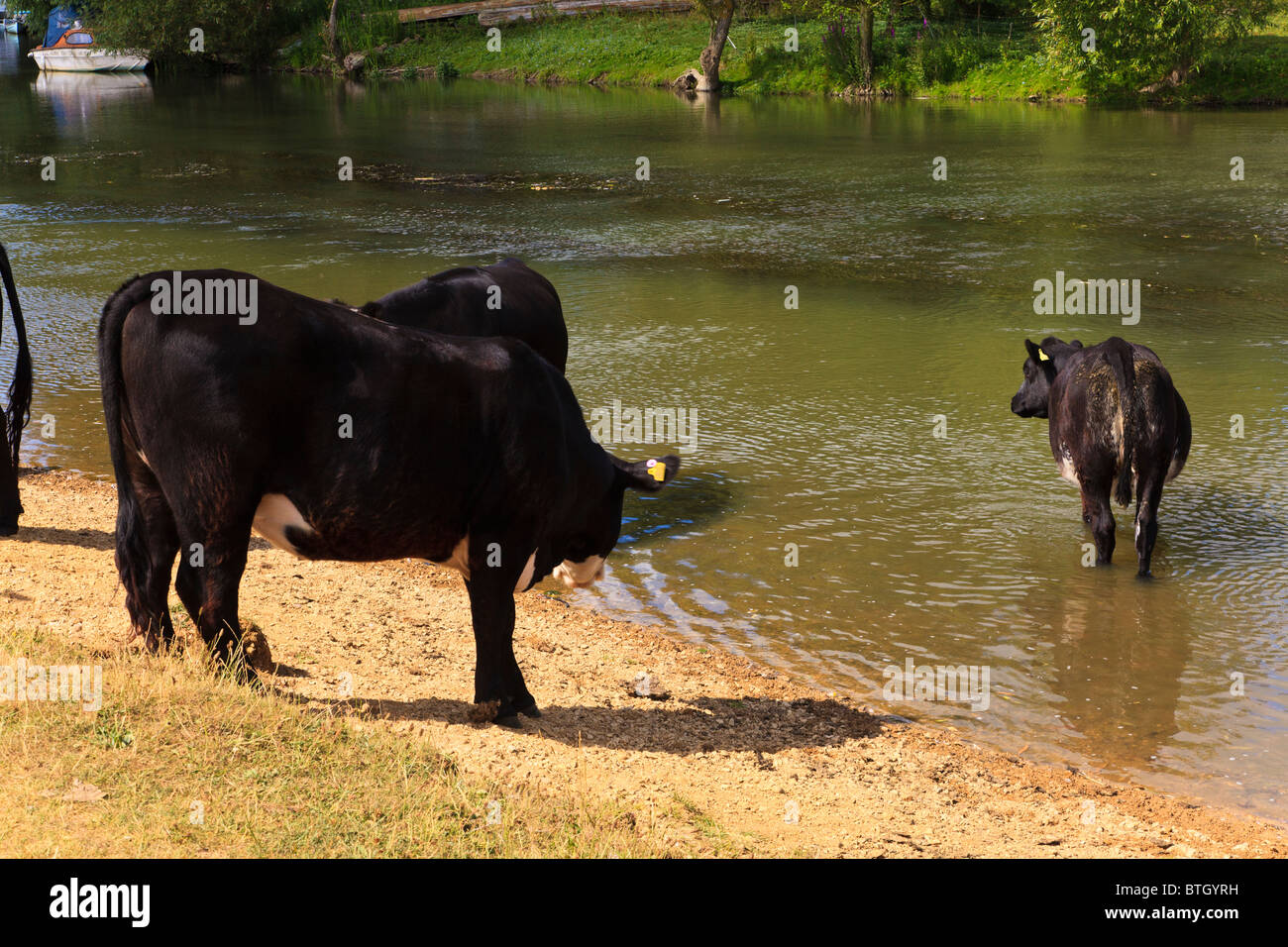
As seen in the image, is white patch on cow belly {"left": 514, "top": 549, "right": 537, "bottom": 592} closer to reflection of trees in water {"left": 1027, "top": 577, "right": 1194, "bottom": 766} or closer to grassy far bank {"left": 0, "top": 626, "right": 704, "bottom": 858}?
grassy far bank {"left": 0, "top": 626, "right": 704, "bottom": 858}

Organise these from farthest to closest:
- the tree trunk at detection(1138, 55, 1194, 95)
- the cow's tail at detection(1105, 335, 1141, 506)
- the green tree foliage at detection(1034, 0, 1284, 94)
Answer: the tree trunk at detection(1138, 55, 1194, 95) → the green tree foliage at detection(1034, 0, 1284, 94) → the cow's tail at detection(1105, 335, 1141, 506)

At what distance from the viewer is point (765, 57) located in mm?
51344

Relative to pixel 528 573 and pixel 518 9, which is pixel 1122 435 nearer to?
pixel 528 573

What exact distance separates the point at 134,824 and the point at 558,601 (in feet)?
14.9

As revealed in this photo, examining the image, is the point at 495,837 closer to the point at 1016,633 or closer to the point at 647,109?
the point at 1016,633

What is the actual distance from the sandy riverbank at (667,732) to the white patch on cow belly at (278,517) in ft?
2.45

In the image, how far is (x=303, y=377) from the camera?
5816 millimetres

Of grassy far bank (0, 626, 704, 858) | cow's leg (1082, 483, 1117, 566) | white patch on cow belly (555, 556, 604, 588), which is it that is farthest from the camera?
cow's leg (1082, 483, 1117, 566)

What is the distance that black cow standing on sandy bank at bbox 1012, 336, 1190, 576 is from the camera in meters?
8.88

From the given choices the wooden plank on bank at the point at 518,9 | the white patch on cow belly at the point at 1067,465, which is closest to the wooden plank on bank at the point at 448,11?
the wooden plank on bank at the point at 518,9

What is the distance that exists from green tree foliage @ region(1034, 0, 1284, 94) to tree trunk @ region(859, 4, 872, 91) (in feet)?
21.7

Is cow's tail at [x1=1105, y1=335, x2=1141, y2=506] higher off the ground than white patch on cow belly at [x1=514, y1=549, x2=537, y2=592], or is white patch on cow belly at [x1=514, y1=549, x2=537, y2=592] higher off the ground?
cow's tail at [x1=1105, y1=335, x2=1141, y2=506]

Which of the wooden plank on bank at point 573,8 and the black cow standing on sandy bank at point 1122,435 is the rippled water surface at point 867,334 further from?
the wooden plank on bank at point 573,8

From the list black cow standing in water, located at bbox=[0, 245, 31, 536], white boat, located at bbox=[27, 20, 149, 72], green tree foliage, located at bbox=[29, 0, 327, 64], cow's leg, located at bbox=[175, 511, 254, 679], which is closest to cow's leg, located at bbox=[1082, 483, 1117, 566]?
cow's leg, located at bbox=[175, 511, 254, 679]
